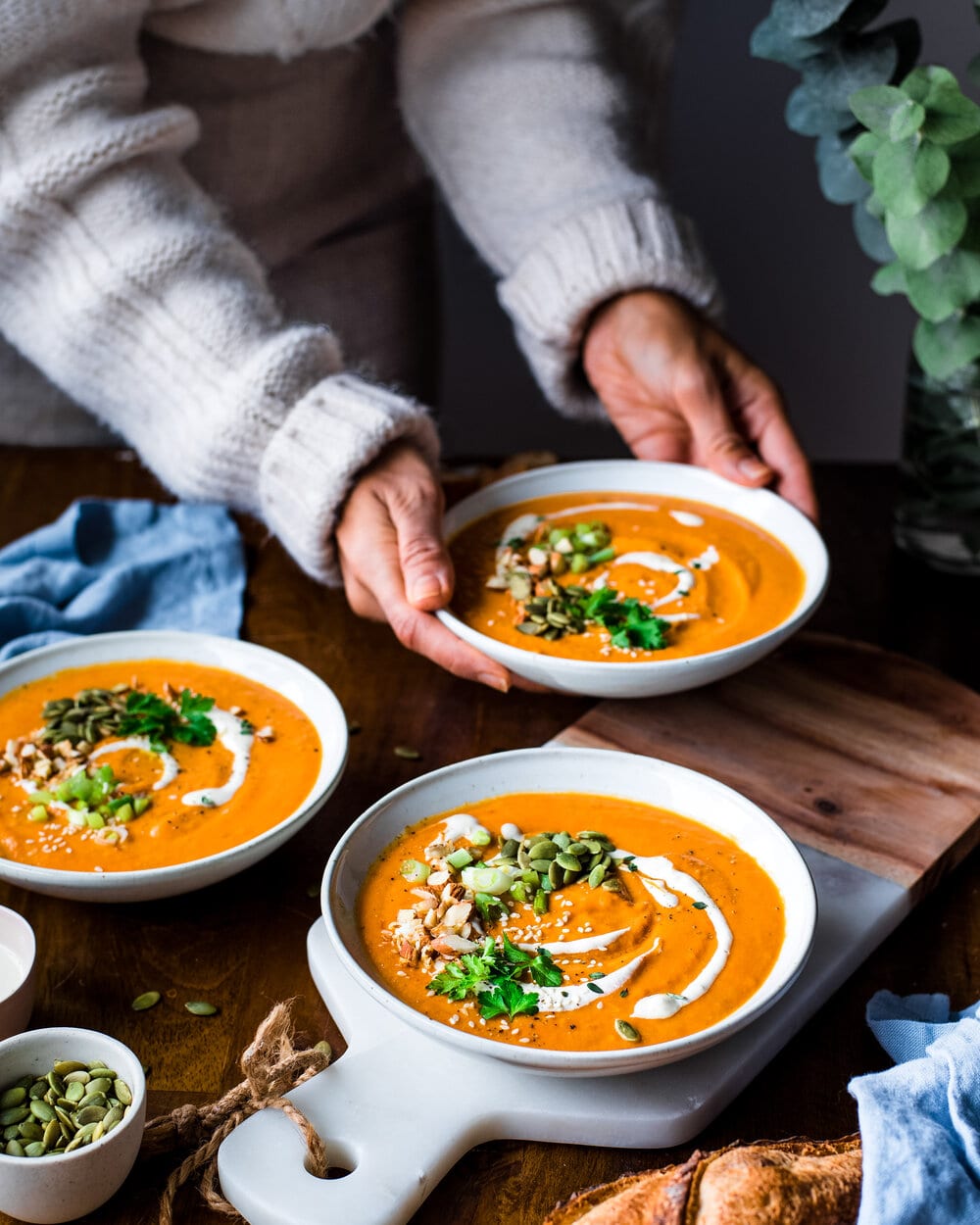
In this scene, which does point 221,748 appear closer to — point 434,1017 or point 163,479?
point 434,1017

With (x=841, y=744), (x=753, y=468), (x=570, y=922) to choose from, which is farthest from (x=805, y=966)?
(x=753, y=468)

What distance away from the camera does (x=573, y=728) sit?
1817mm

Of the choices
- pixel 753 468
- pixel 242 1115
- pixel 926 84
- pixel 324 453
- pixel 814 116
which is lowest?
pixel 753 468

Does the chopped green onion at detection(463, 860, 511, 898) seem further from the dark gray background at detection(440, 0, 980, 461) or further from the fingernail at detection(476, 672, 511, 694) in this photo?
the dark gray background at detection(440, 0, 980, 461)

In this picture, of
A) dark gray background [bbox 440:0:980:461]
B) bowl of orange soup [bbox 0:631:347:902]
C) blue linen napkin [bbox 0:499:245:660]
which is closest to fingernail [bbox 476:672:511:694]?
bowl of orange soup [bbox 0:631:347:902]

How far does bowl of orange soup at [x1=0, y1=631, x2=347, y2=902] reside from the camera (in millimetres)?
1436

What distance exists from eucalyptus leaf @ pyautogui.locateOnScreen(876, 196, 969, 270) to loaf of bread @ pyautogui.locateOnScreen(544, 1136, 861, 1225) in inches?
44.5

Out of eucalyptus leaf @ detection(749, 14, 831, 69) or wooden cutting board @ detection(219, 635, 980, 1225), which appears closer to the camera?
wooden cutting board @ detection(219, 635, 980, 1225)

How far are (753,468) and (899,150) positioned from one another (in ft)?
1.79

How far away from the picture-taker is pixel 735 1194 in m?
1.06

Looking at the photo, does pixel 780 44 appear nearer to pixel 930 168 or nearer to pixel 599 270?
pixel 930 168

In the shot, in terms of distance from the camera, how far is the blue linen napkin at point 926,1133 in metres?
1.06

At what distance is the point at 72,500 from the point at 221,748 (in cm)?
96

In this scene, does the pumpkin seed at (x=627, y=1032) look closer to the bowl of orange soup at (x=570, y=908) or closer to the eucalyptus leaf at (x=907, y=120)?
the bowl of orange soup at (x=570, y=908)
